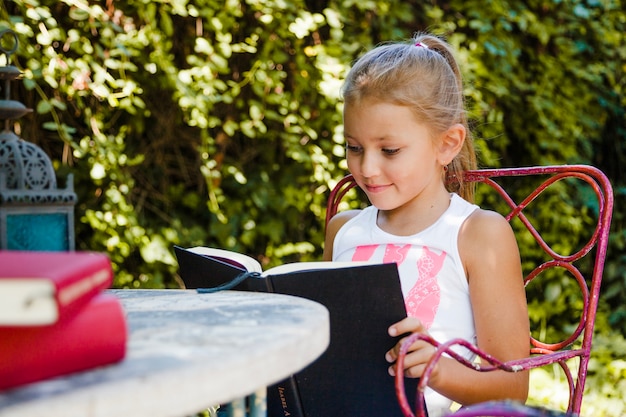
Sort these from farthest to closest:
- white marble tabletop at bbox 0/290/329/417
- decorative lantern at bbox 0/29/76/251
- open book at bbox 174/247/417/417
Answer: decorative lantern at bbox 0/29/76/251, open book at bbox 174/247/417/417, white marble tabletop at bbox 0/290/329/417

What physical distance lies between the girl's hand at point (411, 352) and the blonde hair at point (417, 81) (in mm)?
573

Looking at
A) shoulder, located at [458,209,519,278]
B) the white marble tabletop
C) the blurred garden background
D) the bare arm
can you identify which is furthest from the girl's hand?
the blurred garden background

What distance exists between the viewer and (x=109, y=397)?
62cm

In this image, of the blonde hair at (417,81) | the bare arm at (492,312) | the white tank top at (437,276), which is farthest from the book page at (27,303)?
the blonde hair at (417,81)

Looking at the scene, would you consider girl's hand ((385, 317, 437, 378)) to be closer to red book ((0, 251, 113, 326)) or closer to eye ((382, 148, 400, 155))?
eye ((382, 148, 400, 155))

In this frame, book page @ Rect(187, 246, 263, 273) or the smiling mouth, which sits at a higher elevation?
the smiling mouth

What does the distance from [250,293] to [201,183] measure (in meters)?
2.16

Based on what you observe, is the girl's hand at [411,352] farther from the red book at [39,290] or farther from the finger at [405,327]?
the red book at [39,290]

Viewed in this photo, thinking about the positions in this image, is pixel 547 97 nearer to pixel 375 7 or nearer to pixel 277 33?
pixel 375 7

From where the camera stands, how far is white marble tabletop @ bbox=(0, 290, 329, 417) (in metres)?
0.62

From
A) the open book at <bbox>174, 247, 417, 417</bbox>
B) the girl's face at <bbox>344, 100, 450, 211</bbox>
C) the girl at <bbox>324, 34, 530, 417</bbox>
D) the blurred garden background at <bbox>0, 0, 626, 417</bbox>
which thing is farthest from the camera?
the blurred garden background at <bbox>0, 0, 626, 417</bbox>

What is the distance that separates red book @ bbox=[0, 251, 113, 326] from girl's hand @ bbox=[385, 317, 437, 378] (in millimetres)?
597

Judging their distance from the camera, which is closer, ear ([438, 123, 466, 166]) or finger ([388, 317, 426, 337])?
finger ([388, 317, 426, 337])

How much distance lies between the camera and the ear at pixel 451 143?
1.69 meters
